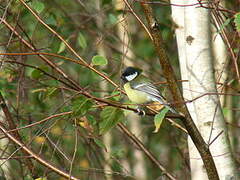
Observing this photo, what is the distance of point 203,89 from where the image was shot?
2.27m

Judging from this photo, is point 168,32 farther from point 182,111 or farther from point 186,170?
point 182,111

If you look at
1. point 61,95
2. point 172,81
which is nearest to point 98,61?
point 172,81

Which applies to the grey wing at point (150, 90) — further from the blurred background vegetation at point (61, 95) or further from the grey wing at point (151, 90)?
the blurred background vegetation at point (61, 95)

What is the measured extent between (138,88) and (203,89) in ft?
2.36

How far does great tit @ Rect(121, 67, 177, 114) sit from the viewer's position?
2.83 m

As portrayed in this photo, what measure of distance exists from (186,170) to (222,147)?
81cm

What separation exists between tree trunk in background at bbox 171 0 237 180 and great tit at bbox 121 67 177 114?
1.57 feet

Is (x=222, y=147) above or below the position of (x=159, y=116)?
below

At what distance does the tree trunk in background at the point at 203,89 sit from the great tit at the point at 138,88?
478 mm

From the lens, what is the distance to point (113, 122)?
6.37 feet

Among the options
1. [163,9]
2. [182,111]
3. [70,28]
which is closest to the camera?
[182,111]

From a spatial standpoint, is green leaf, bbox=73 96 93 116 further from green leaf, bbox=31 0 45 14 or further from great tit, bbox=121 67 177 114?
great tit, bbox=121 67 177 114

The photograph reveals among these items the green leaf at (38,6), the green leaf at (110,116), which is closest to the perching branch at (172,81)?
the green leaf at (110,116)

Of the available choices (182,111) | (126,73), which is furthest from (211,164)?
(126,73)
